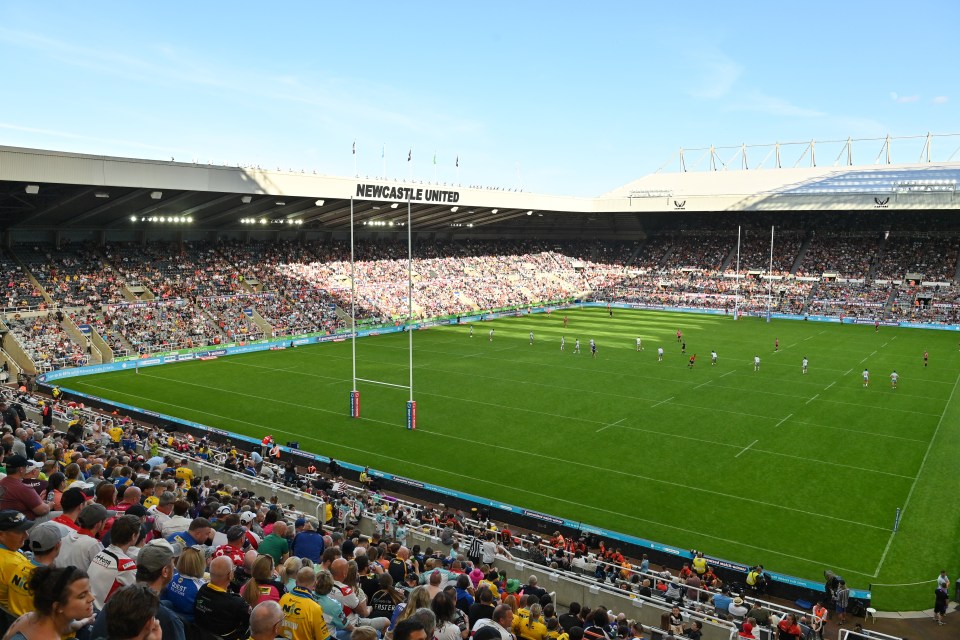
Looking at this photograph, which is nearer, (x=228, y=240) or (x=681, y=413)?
(x=681, y=413)

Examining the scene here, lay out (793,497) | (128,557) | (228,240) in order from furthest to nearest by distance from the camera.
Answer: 1. (228,240)
2. (793,497)
3. (128,557)

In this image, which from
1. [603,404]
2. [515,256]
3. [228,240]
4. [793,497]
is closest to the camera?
[793,497]

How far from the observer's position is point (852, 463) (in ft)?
78.0

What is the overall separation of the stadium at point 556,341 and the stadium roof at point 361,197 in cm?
24

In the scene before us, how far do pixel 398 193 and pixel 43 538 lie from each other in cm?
5116

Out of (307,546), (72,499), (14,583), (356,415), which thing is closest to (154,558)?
(14,583)

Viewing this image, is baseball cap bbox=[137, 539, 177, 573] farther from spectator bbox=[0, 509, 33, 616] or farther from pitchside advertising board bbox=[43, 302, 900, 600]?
pitchside advertising board bbox=[43, 302, 900, 600]

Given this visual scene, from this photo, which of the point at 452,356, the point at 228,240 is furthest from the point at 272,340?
the point at 228,240

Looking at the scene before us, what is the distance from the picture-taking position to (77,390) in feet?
109

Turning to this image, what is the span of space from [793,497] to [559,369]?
775 inches

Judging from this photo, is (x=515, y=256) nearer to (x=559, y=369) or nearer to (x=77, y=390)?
(x=559, y=369)

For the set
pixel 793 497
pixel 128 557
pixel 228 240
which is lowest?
pixel 793 497

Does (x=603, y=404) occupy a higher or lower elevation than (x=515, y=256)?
lower

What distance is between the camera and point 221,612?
5.11m
